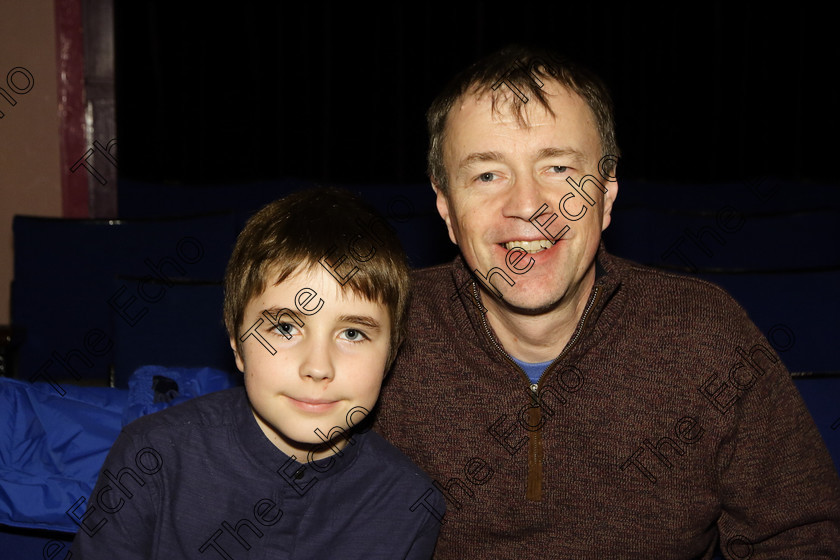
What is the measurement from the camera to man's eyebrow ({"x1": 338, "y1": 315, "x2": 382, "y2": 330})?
1225mm

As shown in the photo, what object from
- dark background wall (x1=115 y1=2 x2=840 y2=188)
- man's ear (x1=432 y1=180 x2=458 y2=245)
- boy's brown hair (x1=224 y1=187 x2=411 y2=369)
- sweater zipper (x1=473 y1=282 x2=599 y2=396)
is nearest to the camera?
boy's brown hair (x1=224 y1=187 x2=411 y2=369)

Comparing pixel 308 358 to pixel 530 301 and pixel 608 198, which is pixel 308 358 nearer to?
pixel 530 301

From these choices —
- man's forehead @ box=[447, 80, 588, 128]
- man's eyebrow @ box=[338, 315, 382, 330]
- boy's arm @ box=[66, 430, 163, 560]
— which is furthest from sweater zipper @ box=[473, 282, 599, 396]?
boy's arm @ box=[66, 430, 163, 560]

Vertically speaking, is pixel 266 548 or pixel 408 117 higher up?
pixel 408 117

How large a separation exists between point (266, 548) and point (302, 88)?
3280mm

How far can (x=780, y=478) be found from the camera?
A: 1.28m

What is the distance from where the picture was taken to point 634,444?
4.25 ft

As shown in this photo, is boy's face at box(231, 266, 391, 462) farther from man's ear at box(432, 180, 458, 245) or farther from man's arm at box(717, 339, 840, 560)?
man's arm at box(717, 339, 840, 560)

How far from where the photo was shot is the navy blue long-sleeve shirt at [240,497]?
1.18 m

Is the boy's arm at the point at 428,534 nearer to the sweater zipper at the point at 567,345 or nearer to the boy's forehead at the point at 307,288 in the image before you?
the sweater zipper at the point at 567,345

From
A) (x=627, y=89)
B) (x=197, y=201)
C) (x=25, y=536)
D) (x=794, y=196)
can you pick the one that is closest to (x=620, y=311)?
(x=25, y=536)

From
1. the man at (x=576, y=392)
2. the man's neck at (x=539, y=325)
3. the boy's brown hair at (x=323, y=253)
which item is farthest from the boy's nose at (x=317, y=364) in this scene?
the man's neck at (x=539, y=325)

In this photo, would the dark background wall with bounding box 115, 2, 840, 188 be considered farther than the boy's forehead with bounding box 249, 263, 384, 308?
Yes

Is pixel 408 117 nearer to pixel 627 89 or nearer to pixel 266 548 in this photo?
pixel 627 89
